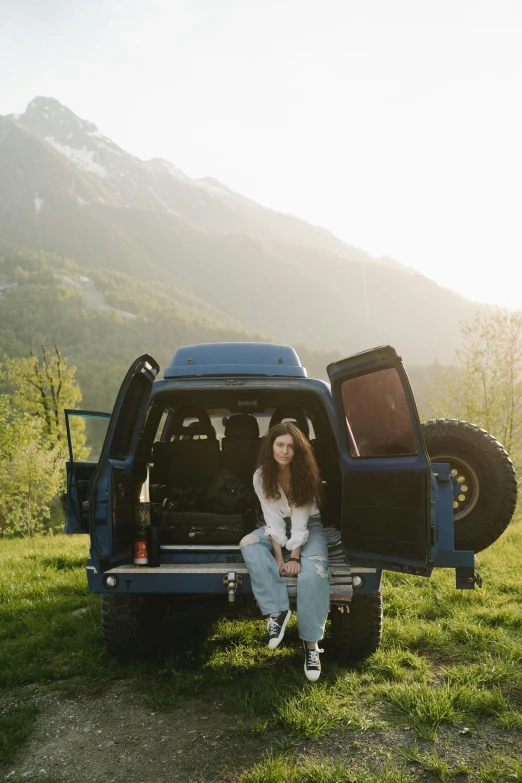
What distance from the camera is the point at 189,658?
14.3 feet

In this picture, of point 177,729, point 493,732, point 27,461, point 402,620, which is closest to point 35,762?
point 177,729

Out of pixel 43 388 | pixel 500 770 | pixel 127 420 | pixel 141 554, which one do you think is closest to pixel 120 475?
pixel 127 420

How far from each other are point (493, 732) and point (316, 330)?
184810mm

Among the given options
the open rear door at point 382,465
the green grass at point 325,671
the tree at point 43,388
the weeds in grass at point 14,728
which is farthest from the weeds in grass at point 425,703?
the tree at point 43,388

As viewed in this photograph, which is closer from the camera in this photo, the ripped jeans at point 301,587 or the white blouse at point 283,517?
the ripped jeans at point 301,587

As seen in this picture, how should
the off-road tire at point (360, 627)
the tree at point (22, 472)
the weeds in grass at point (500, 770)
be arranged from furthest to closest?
the tree at point (22, 472)
the off-road tire at point (360, 627)
the weeds in grass at point (500, 770)

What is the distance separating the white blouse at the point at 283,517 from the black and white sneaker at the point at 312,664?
0.66 meters

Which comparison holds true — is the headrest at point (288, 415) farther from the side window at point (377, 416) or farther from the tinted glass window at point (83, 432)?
the tinted glass window at point (83, 432)

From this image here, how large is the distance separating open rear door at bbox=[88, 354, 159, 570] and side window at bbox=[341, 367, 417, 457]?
1.46 metres

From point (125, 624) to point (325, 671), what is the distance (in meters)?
1.44

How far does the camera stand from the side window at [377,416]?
3.96 meters

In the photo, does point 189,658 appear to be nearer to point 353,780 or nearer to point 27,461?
point 353,780

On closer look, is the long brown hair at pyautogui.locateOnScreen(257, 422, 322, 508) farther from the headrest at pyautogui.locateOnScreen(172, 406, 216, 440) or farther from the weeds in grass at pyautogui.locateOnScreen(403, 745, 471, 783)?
the weeds in grass at pyautogui.locateOnScreen(403, 745, 471, 783)

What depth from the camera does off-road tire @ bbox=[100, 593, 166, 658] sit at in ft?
13.8
